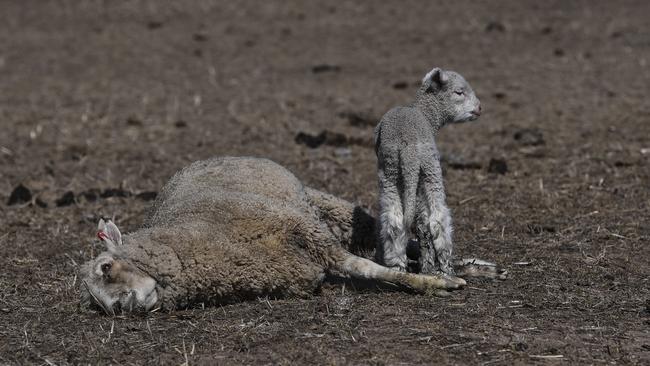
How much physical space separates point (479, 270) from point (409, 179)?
1.08m

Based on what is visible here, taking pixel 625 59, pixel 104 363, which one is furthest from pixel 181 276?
pixel 625 59

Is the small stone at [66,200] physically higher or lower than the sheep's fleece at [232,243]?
lower

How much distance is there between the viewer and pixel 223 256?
6.45 m

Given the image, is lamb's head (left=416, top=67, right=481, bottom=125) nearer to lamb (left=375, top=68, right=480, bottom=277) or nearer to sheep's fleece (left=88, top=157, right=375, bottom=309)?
lamb (left=375, top=68, right=480, bottom=277)

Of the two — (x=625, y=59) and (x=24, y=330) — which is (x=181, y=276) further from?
(x=625, y=59)

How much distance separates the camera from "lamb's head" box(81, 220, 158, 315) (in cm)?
610

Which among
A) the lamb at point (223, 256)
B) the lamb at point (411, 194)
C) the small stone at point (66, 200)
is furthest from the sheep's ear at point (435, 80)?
the small stone at point (66, 200)

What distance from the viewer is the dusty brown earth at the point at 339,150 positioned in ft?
19.7

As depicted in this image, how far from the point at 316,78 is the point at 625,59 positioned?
5742mm

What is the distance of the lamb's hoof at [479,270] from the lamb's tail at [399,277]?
19.2 inches

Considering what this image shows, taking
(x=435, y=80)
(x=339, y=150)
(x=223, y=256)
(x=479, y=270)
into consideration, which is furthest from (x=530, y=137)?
(x=223, y=256)

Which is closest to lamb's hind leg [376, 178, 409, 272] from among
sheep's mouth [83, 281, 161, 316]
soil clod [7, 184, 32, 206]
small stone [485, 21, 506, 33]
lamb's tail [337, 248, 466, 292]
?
lamb's tail [337, 248, 466, 292]

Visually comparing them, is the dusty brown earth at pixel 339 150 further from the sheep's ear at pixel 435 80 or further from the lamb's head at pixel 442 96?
the sheep's ear at pixel 435 80

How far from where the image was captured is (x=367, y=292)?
6.82 meters
